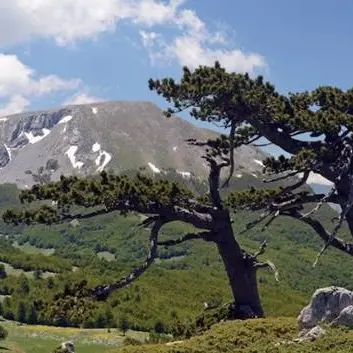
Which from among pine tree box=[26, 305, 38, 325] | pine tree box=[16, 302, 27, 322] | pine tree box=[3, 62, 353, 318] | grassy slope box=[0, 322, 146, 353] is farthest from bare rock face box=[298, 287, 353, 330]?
pine tree box=[16, 302, 27, 322]

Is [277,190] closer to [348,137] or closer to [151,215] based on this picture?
[348,137]

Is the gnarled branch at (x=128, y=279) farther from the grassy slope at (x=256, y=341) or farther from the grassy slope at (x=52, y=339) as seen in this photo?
the grassy slope at (x=52, y=339)

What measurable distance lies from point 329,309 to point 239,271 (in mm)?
7815

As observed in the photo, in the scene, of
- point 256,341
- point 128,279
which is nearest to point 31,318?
point 128,279

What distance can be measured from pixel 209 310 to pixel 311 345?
37.1ft

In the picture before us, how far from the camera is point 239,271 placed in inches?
1059

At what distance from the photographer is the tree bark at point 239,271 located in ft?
87.9

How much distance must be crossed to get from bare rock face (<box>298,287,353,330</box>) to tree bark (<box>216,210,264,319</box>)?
6919 millimetres

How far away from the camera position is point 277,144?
28.8m

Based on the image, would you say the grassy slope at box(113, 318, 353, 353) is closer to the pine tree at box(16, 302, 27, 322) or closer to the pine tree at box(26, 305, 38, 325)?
the pine tree at box(26, 305, 38, 325)

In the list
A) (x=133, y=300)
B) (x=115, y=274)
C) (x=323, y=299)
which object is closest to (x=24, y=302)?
(x=133, y=300)

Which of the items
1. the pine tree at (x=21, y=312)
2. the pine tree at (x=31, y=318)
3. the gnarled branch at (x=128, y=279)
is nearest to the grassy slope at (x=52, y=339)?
the pine tree at (x=31, y=318)

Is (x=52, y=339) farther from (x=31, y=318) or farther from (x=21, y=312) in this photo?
(x=21, y=312)

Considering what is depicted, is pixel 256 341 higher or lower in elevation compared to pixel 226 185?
lower
